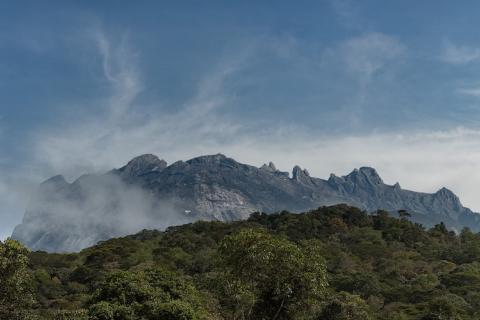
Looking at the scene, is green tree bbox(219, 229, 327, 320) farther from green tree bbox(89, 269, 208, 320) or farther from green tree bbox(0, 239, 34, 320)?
green tree bbox(0, 239, 34, 320)

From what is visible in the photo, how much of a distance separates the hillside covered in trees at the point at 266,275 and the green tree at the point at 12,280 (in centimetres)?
5

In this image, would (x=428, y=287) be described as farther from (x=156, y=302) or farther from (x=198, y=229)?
(x=198, y=229)

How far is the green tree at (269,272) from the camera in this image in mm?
30719

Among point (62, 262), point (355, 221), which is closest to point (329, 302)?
point (62, 262)

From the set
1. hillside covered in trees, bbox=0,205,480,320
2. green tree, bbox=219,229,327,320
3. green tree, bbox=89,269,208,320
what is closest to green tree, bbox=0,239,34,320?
hillside covered in trees, bbox=0,205,480,320

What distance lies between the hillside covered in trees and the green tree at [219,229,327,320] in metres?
0.06

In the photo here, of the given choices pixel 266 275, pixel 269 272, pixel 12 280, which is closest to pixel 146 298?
pixel 266 275

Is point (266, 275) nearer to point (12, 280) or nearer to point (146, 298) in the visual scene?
point (146, 298)

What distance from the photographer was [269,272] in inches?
1227

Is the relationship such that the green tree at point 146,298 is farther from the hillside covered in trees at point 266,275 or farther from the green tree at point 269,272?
the green tree at point 269,272

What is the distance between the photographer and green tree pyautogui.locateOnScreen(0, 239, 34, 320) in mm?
24812

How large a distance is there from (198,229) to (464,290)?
77.9 meters

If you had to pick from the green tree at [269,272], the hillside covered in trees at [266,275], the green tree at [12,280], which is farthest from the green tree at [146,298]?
the green tree at [12,280]

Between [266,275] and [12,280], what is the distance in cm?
1392
